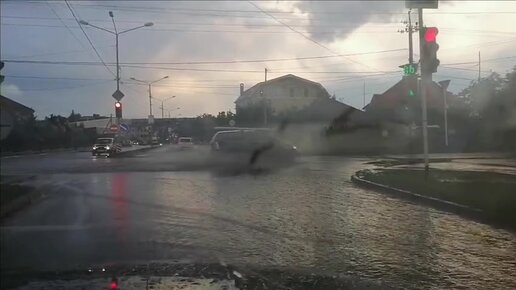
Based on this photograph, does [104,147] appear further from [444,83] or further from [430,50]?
[430,50]

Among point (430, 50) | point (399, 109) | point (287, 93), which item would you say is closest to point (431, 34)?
point (430, 50)

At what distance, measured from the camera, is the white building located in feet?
138

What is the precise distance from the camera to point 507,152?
27984mm

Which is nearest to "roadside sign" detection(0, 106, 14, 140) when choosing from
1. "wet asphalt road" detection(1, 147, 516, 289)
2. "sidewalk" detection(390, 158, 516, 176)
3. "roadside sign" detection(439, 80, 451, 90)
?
"wet asphalt road" detection(1, 147, 516, 289)

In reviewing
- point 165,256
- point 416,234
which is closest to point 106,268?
point 165,256

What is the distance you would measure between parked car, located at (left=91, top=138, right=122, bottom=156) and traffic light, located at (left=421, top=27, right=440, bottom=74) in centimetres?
2831

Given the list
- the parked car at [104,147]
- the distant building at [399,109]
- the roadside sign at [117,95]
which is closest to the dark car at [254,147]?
the roadside sign at [117,95]

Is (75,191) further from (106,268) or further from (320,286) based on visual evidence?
(320,286)

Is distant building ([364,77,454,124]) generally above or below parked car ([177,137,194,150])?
above

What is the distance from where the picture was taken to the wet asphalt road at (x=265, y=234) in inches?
278

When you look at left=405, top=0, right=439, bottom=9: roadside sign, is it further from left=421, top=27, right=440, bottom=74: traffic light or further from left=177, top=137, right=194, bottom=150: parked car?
left=177, top=137, right=194, bottom=150: parked car

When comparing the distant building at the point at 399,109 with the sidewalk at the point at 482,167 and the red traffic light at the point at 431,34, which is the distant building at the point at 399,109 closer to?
the sidewalk at the point at 482,167

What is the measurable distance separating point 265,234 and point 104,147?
110 ft

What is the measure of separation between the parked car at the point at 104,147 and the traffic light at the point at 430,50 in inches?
1115
